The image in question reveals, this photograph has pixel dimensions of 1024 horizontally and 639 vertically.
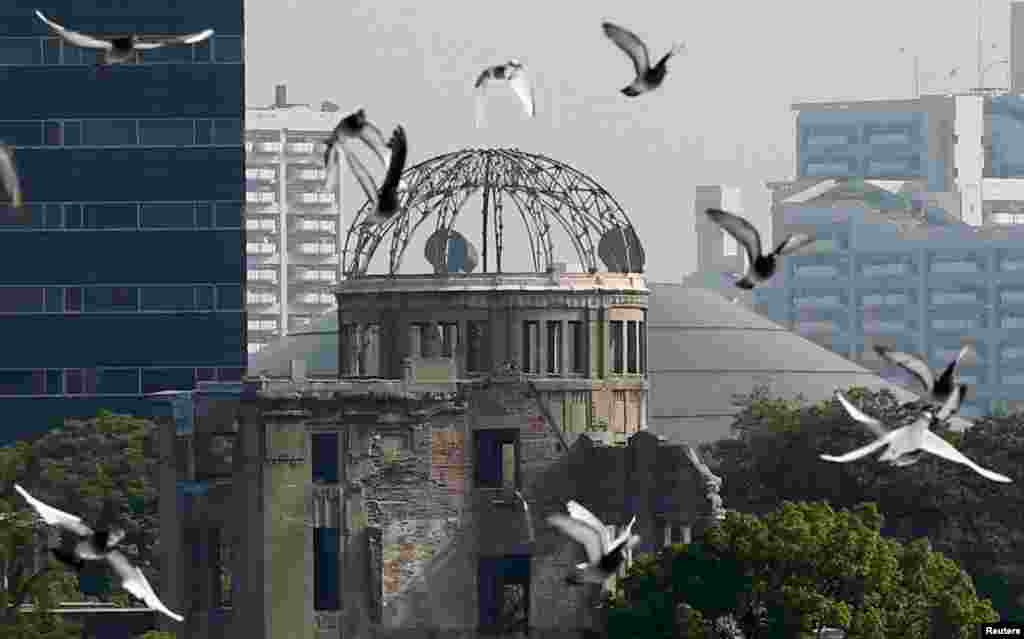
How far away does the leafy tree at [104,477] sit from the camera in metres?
147

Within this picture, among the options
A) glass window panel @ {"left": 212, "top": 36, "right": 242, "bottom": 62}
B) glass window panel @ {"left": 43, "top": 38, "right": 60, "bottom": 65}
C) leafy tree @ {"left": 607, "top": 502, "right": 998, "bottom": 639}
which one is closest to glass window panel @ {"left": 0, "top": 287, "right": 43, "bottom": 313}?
glass window panel @ {"left": 43, "top": 38, "right": 60, "bottom": 65}

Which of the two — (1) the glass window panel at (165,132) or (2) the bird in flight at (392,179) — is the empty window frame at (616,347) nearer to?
(1) the glass window panel at (165,132)

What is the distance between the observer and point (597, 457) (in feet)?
352

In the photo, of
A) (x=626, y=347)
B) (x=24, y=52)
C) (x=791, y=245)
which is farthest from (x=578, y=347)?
(x=24, y=52)

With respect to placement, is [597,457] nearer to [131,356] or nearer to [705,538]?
[705,538]

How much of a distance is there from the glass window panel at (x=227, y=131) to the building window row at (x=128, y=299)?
22.6ft

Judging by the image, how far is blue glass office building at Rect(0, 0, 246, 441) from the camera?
186 m

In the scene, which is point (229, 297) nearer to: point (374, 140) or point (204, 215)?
point (204, 215)

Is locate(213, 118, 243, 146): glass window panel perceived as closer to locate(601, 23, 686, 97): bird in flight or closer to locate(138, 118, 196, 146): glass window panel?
locate(138, 118, 196, 146): glass window panel

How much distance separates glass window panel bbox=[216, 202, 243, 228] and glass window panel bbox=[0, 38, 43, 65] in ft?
36.8

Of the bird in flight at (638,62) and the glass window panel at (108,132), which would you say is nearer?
the bird in flight at (638,62)

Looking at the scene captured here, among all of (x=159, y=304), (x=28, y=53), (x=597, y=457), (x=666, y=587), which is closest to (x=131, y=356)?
(x=159, y=304)

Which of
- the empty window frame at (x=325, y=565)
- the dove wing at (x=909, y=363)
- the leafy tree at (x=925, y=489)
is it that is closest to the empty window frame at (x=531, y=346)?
the empty window frame at (x=325, y=565)

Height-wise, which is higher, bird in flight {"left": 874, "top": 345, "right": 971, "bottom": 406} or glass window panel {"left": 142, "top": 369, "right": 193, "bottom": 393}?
bird in flight {"left": 874, "top": 345, "right": 971, "bottom": 406}
